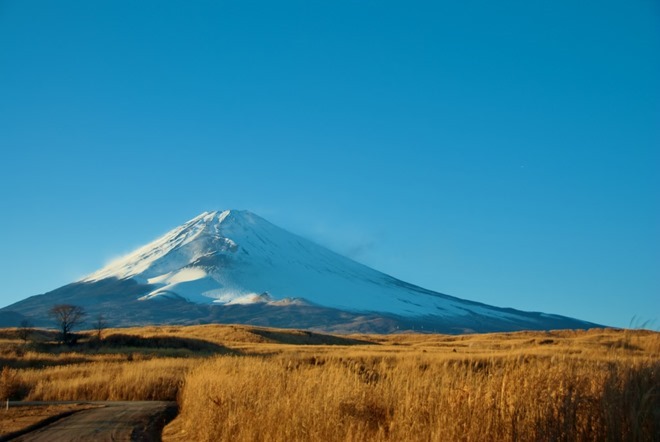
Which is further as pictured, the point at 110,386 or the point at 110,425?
the point at 110,386

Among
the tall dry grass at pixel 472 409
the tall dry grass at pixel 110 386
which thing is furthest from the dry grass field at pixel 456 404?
the tall dry grass at pixel 110 386

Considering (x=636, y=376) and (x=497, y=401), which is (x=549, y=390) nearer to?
(x=497, y=401)

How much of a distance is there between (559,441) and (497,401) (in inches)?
34.2

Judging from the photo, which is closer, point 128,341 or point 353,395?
point 353,395

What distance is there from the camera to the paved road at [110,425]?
10.8 m

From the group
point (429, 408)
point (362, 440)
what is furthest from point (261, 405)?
point (429, 408)

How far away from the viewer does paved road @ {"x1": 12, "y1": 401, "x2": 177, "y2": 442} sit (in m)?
10.8

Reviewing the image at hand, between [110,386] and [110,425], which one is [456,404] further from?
[110,386]

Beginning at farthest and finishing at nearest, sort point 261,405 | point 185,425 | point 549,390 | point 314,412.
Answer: point 185,425 → point 261,405 → point 314,412 → point 549,390

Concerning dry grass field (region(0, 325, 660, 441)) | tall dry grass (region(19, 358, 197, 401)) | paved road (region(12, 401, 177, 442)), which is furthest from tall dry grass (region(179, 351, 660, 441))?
tall dry grass (region(19, 358, 197, 401))

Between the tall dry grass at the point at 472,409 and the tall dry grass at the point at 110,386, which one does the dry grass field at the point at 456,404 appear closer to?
the tall dry grass at the point at 472,409

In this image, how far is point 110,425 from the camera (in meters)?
12.2

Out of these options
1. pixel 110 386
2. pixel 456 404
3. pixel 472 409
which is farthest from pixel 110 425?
pixel 110 386

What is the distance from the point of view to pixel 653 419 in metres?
7.29
